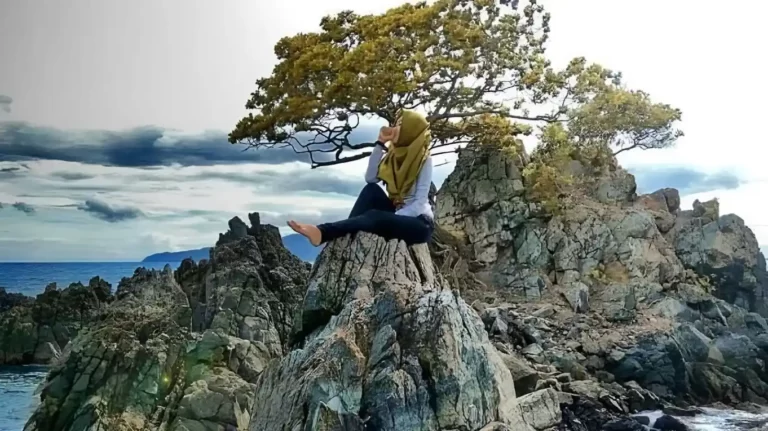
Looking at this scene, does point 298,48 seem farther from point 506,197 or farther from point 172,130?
point 506,197

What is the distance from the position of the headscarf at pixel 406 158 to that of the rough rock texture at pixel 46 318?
3351mm

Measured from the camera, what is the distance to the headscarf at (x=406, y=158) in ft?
13.0

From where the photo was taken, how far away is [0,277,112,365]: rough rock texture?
591cm

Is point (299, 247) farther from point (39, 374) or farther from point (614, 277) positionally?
point (614, 277)

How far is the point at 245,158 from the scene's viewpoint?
6.99m

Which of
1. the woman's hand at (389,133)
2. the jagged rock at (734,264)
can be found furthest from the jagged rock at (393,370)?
the jagged rock at (734,264)

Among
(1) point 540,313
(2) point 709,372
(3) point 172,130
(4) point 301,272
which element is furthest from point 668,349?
(3) point 172,130

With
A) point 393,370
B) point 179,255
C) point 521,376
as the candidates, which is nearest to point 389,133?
point 393,370

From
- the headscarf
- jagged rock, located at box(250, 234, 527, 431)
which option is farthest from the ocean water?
the headscarf

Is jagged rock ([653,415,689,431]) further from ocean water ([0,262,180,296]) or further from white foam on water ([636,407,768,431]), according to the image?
ocean water ([0,262,180,296])

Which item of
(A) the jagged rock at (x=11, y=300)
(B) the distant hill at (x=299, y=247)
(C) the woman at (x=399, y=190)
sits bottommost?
(A) the jagged rock at (x=11, y=300)

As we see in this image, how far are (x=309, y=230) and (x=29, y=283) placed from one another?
3.40 meters

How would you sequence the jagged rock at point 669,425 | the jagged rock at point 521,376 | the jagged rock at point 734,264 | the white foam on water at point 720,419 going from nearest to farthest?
the jagged rock at point 521,376 → the jagged rock at point 669,425 → the white foam on water at point 720,419 → the jagged rock at point 734,264

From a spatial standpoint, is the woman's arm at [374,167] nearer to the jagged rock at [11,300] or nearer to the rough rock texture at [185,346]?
the rough rock texture at [185,346]
